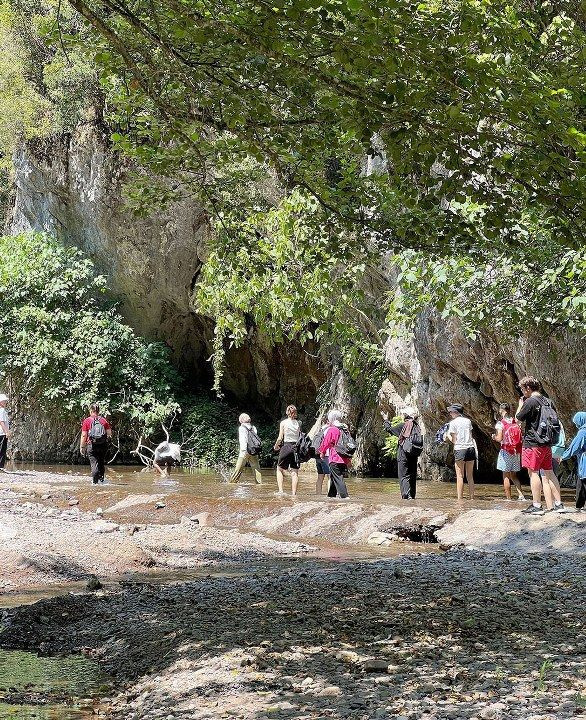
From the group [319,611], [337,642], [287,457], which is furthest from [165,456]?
[337,642]

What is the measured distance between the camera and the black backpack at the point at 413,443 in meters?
15.8

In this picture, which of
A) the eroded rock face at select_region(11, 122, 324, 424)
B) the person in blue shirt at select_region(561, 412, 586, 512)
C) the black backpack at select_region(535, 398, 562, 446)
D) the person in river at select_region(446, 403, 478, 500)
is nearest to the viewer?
the black backpack at select_region(535, 398, 562, 446)

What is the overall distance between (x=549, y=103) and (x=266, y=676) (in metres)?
3.92

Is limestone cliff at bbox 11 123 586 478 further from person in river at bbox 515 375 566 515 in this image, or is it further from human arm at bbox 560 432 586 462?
person in river at bbox 515 375 566 515

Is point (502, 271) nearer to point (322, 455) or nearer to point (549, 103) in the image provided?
point (322, 455)

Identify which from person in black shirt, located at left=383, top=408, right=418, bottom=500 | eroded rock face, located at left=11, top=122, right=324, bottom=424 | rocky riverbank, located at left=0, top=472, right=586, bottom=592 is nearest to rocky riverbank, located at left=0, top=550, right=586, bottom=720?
rocky riverbank, located at left=0, top=472, right=586, bottom=592

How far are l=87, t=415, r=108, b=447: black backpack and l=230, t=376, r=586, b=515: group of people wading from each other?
292cm

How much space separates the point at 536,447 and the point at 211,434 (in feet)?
67.7

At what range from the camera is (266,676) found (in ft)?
18.1

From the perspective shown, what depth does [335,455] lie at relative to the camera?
53.1 ft

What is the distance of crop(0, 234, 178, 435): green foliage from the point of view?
101ft

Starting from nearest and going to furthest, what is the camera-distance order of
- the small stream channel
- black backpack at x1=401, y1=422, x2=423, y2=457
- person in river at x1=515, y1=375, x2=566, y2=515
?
the small stream channel → person in river at x1=515, y1=375, x2=566, y2=515 → black backpack at x1=401, y1=422, x2=423, y2=457

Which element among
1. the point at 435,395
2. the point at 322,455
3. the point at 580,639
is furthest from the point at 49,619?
the point at 435,395

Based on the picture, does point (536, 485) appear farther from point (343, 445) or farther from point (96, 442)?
point (96, 442)
